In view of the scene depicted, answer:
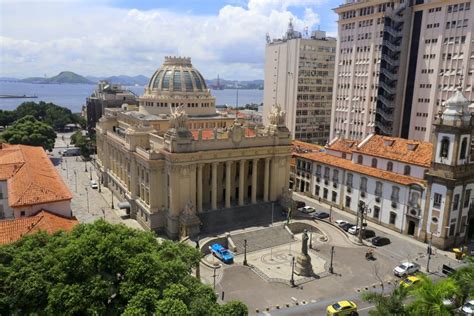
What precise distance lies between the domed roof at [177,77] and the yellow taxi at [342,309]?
165 feet

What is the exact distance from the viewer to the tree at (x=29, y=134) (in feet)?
330

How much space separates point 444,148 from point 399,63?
135 feet

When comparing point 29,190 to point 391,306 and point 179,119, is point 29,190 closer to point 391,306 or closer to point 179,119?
point 179,119

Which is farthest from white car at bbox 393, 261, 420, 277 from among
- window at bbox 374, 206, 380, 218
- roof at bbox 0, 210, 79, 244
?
roof at bbox 0, 210, 79, 244

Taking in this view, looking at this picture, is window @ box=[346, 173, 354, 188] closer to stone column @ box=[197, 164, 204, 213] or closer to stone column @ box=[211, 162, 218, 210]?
stone column @ box=[211, 162, 218, 210]

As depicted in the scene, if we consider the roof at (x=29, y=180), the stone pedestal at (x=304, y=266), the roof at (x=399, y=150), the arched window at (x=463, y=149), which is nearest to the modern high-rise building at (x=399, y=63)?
the roof at (x=399, y=150)

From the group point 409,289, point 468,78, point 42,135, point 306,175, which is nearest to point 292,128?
point 306,175

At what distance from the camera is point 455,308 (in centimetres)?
2717

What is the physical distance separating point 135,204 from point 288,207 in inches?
1041

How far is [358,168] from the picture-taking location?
6625 cm

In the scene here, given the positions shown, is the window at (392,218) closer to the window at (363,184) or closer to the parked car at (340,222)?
the window at (363,184)

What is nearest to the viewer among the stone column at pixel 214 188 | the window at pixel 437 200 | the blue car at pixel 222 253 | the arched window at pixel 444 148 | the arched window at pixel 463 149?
the blue car at pixel 222 253

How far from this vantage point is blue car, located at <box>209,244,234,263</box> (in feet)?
167

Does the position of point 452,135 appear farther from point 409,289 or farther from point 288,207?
point 409,289
